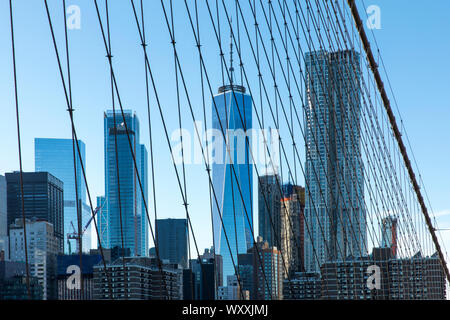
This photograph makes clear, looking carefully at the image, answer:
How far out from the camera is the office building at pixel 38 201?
90.5m

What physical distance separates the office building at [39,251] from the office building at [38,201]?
1520 millimetres

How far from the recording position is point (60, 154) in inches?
5143

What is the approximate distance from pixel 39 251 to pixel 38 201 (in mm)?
12018

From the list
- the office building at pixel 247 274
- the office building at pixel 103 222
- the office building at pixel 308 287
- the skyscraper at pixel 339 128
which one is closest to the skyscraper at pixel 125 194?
the office building at pixel 103 222

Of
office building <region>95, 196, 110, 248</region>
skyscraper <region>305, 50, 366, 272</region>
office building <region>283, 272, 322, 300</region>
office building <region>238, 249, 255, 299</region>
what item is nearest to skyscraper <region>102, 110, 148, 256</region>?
office building <region>95, 196, 110, 248</region>

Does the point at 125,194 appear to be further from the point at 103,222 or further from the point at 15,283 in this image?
the point at 15,283

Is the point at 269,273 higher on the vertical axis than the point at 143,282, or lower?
higher

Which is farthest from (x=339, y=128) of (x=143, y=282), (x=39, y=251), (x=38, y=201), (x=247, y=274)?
(x=38, y=201)

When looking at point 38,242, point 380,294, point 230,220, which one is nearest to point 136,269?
point 380,294

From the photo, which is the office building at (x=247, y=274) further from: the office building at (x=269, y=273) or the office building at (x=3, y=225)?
the office building at (x=3, y=225)

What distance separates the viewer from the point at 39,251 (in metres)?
86.1
